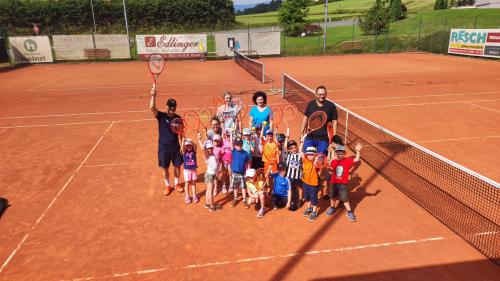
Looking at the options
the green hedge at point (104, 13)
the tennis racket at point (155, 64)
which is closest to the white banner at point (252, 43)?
the tennis racket at point (155, 64)

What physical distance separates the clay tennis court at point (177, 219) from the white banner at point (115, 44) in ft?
66.6

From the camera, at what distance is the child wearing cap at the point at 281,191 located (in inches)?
278

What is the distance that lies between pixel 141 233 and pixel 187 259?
1240mm

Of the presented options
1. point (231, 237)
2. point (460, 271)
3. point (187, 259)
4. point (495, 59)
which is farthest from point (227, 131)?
point (495, 59)

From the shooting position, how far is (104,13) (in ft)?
213

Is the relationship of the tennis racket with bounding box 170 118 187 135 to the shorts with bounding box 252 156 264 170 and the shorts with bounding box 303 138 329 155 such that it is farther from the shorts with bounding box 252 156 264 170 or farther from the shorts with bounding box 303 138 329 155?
the shorts with bounding box 303 138 329 155

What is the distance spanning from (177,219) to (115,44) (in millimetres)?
32549

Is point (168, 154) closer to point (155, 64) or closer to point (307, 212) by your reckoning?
point (155, 64)

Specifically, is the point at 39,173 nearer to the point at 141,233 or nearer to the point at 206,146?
the point at 141,233

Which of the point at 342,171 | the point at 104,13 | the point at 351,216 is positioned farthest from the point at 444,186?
the point at 104,13

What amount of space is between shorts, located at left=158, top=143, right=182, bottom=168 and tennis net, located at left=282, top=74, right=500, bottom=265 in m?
5.10

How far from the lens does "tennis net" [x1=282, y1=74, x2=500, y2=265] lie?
630cm

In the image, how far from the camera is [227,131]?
312 inches

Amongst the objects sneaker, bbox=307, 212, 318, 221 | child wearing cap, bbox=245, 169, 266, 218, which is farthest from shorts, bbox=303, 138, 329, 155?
sneaker, bbox=307, 212, 318, 221
